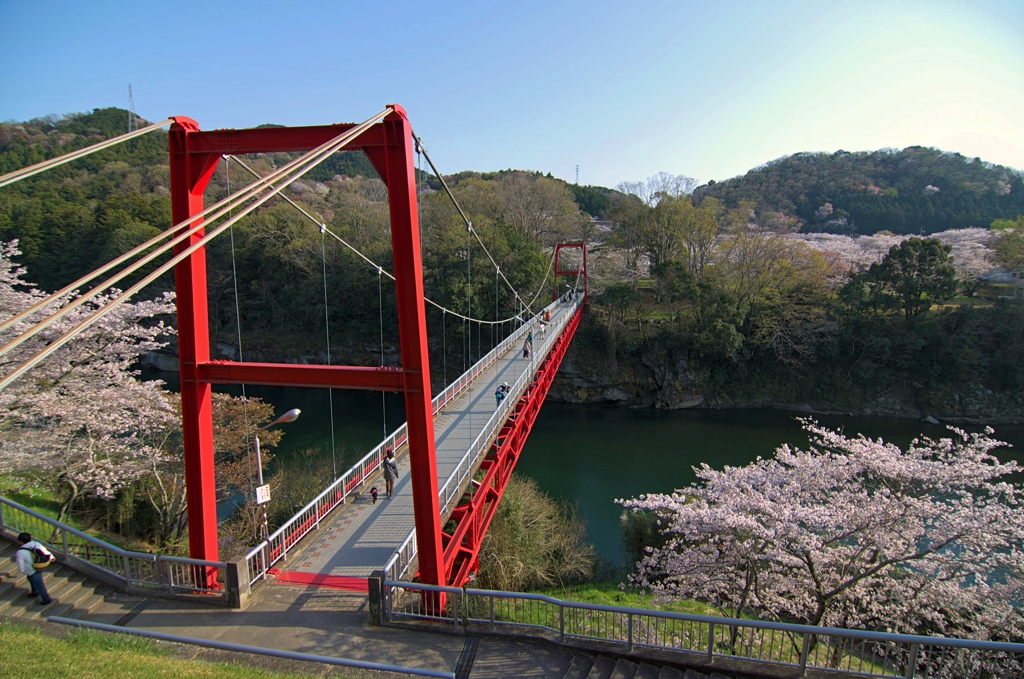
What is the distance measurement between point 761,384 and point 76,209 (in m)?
45.9

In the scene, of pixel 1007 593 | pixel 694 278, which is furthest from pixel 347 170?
pixel 1007 593

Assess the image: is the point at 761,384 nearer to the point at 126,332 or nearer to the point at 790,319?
the point at 790,319

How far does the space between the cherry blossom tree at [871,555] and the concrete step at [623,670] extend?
12.9ft

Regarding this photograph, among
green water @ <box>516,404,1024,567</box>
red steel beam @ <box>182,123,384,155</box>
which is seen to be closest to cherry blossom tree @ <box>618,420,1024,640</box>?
green water @ <box>516,404,1024,567</box>

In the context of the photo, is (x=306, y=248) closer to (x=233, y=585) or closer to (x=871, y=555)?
(x=233, y=585)

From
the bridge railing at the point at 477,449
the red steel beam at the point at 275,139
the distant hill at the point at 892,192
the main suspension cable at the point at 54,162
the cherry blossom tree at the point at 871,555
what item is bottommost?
the cherry blossom tree at the point at 871,555

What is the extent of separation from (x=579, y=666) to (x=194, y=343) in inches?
221

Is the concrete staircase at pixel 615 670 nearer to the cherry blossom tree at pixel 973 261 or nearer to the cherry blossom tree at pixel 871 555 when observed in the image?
the cherry blossom tree at pixel 871 555

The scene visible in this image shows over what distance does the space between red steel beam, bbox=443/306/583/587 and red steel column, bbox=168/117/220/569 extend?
3.18m

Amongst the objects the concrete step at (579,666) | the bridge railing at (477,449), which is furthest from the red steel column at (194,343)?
the concrete step at (579,666)

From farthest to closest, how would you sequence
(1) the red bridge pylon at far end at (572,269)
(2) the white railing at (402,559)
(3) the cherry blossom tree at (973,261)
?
(1) the red bridge pylon at far end at (572,269) < (3) the cherry blossom tree at (973,261) < (2) the white railing at (402,559)

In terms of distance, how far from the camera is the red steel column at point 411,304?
553cm

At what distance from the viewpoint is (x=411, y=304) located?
18.4ft

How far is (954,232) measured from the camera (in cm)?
3391
